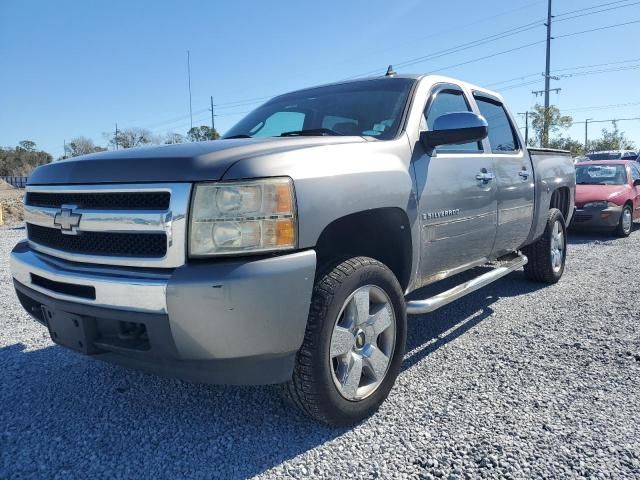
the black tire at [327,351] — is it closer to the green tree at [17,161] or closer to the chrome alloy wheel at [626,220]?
the chrome alloy wheel at [626,220]

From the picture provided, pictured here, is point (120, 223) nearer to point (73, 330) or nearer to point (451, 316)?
point (73, 330)

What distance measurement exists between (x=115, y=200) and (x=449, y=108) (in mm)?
2506

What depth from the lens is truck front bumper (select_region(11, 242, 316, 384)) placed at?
6.30ft

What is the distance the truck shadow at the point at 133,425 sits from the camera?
218 cm

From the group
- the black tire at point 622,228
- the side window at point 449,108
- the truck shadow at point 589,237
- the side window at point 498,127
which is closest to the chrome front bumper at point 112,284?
the side window at point 449,108

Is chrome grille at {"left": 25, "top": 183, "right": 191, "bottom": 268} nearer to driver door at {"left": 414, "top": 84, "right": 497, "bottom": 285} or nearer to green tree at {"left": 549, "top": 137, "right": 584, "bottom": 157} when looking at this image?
driver door at {"left": 414, "top": 84, "right": 497, "bottom": 285}

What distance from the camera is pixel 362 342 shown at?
253 centimetres

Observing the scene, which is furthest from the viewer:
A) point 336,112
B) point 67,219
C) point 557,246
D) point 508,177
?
point 557,246

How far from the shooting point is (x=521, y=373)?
3.07m

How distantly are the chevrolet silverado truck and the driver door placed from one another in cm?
2

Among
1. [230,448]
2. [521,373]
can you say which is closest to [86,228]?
[230,448]

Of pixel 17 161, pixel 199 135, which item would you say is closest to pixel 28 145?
Answer: pixel 17 161

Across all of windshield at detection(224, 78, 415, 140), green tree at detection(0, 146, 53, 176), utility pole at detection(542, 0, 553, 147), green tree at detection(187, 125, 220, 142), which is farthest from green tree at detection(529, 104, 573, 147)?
green tree at detection(0, 146, 53, 176)

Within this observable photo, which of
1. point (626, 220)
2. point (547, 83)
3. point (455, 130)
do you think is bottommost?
point (626, 220)
